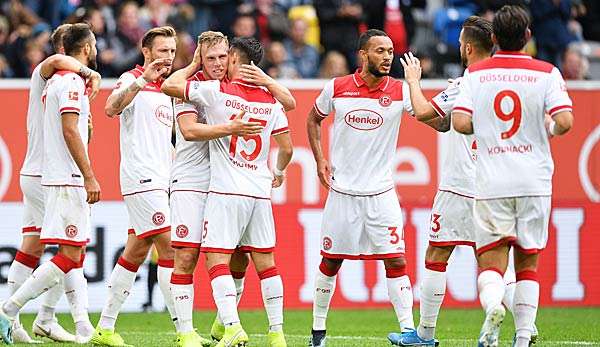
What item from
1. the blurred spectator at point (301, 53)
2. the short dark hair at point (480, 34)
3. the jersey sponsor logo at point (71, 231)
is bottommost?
the jersey sponsor logo at point (71, 231)

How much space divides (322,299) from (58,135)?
2.88 metres

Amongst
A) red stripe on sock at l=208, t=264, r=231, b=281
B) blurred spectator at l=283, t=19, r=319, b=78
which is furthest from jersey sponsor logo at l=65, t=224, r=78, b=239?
blurred spectator at l=283, t=19, r=319, b=78

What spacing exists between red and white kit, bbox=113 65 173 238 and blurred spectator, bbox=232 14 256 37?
7674 mm

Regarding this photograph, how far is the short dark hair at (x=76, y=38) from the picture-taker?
11.6 meters

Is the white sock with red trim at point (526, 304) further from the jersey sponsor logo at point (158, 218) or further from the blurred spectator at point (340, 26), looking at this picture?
the blurred spectator at point (340, 26)

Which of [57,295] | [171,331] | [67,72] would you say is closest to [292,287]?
[171,331]

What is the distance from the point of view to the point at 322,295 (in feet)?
36.9

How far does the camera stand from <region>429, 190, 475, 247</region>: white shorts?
11.3 m

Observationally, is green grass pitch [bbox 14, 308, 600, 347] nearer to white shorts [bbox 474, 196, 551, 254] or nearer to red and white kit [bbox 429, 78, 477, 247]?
red and white kit [bbox 429, 78, 477, 247]

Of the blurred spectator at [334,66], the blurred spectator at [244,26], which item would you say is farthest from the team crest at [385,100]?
the blurred spectator at [244,26]

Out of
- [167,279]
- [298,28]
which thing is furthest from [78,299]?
[298,28]

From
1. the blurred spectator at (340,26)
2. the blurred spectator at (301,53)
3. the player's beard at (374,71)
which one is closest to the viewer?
the player's beard at (374,71)

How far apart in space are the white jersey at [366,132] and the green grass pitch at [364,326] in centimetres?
161

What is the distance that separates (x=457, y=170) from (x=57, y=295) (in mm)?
4186
